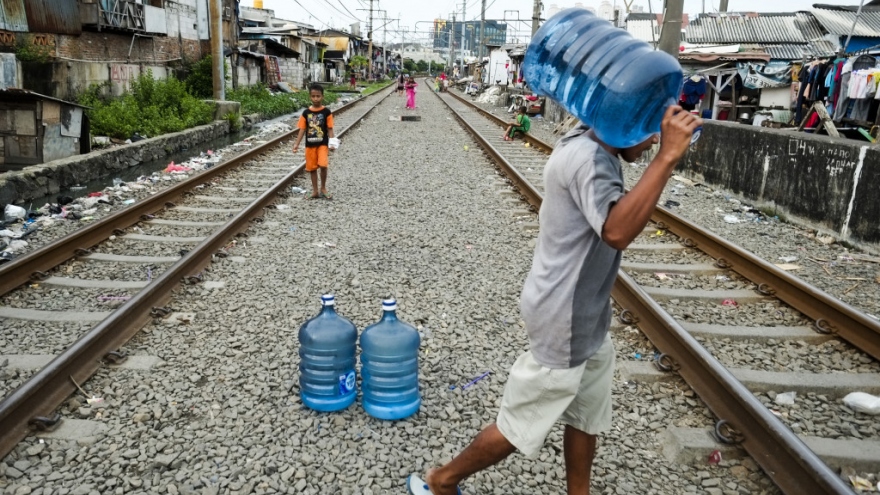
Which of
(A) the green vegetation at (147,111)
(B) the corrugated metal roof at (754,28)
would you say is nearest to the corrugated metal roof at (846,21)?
(B) the corrugated metal roof at (754,28)

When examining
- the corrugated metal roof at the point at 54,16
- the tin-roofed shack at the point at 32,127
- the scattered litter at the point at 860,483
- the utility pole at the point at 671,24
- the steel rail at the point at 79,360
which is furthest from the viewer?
the corrugated metal roof at the point at 54,16

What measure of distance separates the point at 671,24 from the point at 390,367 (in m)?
9.02

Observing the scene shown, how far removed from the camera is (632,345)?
4281mm

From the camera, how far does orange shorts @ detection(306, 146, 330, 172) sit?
8.37 metres

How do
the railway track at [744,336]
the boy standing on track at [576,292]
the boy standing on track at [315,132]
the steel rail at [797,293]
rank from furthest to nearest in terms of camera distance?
the boy standing on track at [315,132], the steel rail at [797,293], the railway track at [744,336], the boy standing on track at [576,292]

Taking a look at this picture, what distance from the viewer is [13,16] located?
635 inches

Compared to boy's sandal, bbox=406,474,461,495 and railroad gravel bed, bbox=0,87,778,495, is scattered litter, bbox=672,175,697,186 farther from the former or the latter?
boy's sandal, bbox=406,474,461,495

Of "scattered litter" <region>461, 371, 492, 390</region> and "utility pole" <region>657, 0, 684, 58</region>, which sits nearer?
"scattered litter" <region>461, 371, 492, 390</region>

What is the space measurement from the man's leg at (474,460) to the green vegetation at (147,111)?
1335 centimetres

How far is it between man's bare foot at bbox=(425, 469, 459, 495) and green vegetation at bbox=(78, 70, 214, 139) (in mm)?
13288

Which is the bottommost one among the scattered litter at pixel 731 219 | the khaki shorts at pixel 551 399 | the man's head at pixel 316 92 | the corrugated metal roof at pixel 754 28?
the scattered litter at pixel 731 219

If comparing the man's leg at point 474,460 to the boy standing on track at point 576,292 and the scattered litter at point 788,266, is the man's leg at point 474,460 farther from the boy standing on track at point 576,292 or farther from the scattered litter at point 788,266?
the scattered litter at point 788,266

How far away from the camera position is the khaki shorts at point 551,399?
7.18ft

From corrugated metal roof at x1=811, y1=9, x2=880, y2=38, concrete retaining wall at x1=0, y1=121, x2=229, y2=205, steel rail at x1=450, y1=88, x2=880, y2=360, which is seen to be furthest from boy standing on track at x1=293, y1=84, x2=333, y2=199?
corrugated metal roof at x1=811, y1=9, x2=880, y2=38
